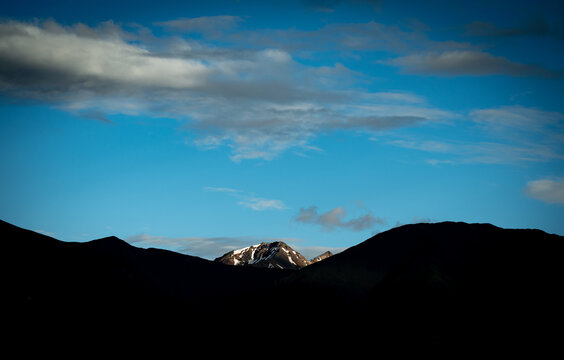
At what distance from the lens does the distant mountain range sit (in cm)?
14312

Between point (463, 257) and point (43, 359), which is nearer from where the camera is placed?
point (43, 359)

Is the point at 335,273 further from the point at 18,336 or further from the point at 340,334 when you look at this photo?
the point at 18,336

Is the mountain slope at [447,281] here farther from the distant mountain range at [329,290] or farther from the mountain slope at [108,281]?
the mountain slope at [108,281]

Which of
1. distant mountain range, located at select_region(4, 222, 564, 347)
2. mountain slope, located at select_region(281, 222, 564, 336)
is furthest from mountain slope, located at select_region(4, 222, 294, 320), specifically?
mountain slope, located at select_region(281, 222, 564, 336)

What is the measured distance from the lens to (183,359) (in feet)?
511

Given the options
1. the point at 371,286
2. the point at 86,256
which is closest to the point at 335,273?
the point at 371,286

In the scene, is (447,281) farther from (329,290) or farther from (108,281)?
(108,281)

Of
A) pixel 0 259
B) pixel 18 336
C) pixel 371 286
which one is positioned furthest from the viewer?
pixel 371 286

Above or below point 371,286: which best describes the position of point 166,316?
below

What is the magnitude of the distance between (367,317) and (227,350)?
4179 cm

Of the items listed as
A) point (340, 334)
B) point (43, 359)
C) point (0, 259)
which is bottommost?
point (43, 359)

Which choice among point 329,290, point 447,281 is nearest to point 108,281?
point 329,290

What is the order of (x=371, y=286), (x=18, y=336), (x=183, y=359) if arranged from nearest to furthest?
1. (x=18, y=336)
2. (x=183, y=359)
3. (x=371, y=286)

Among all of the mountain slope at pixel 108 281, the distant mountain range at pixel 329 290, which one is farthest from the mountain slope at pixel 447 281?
the mountain slope at pixel 108 281
